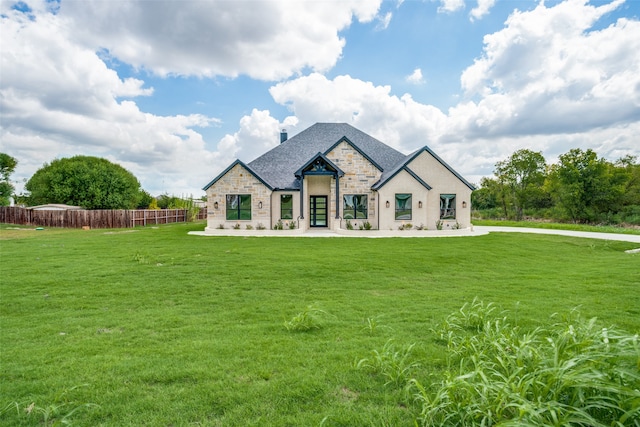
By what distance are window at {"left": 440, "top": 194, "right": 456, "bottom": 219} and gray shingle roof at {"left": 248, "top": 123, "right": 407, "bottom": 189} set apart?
14.7ft

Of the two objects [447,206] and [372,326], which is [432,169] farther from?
[372,326]

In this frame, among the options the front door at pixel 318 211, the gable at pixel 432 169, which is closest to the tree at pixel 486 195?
the gable at pixel 432 169

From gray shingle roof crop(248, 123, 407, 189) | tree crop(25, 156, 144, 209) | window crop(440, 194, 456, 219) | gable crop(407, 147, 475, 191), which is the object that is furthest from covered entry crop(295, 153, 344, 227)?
tree crop(25, 156, 144, 209)

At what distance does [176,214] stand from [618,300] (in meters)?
35.5

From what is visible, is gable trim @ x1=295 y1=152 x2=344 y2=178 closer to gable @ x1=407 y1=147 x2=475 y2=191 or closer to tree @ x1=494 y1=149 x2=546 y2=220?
gable @ x1=407 y1=147 x2=475 y2=191

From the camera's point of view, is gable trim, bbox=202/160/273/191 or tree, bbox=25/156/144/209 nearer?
gable trim, bbox=202/160/273/191

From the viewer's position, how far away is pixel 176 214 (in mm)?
34875

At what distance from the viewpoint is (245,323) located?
17.1 ft

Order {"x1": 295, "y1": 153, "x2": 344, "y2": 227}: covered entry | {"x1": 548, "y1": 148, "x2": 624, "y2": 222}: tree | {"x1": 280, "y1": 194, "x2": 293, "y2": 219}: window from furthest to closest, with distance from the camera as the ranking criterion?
{"x1": 548, "y1": 148, "x2": 624, "y2": 222}: tree → {"x1": 280, "y1": 194, "x2": 293, "y2": 219}: window → {"x1": 295, "y1": 153, "x2": 344, "y2": 227}: covered entry

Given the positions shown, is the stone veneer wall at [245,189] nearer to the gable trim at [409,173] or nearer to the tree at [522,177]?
the gable trim at [409,173]

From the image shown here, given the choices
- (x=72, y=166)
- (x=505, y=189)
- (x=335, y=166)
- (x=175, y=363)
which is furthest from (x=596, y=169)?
(x=72, y=166)

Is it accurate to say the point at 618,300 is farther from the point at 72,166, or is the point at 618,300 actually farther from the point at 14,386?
the point at 72,166

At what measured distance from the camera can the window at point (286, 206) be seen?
861 inches

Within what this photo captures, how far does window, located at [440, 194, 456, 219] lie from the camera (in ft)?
70.8
